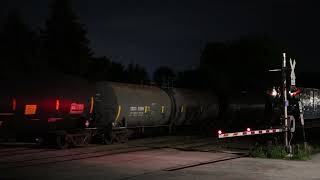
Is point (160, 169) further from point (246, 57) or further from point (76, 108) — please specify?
point (246, 57)

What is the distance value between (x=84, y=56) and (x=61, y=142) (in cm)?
3863

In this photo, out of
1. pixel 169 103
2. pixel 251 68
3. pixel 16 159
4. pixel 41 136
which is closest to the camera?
pixel 16 159

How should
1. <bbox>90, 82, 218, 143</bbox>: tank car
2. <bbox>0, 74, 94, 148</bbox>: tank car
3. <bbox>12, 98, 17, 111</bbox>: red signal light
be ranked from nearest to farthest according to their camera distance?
<bbox>12, 98, 17, 111</bbox>: red signal light → <bbox>0, 74, 94, 148</bbox>: tank car → <bbox>90, 82, 218, 143</bbox>: tank car

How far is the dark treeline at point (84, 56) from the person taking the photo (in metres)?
46.1

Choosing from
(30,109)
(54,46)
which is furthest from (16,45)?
(30,109)

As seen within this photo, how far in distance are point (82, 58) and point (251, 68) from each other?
3341 cm

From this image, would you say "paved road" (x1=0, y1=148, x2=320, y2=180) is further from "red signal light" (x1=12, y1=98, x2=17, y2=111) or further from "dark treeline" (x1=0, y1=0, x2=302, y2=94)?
"dark treeline" (x1=0, y1=0, x2=302, y2=94)

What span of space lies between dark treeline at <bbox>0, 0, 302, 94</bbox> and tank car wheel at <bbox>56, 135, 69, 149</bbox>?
14.5m

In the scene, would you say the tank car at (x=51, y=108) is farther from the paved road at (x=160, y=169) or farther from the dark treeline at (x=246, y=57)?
the dark treeline at (x=246, y=57)

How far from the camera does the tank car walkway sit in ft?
47.0

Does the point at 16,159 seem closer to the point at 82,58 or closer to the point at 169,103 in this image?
the point at 169,103

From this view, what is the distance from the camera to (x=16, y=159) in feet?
59.9

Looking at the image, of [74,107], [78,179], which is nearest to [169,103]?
[74,107]

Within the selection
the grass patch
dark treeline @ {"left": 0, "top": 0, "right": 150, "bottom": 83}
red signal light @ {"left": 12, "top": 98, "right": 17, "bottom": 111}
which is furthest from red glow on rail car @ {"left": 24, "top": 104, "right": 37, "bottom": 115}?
dark treeline @ {"left": 0, "top": 0, "right": 150, "bottom": 83}
